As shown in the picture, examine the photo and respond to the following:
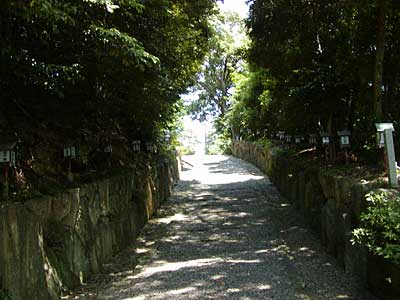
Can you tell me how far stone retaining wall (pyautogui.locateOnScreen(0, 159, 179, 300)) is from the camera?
3535mm

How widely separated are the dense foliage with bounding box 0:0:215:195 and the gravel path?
5.77 ft

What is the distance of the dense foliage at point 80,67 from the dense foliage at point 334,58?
5.58ft

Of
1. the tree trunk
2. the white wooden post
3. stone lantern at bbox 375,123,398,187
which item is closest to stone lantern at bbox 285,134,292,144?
the tree trunk

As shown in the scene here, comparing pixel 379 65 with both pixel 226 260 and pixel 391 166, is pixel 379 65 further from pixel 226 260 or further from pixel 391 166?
pixel 226 260

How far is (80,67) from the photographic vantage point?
16.0 ft

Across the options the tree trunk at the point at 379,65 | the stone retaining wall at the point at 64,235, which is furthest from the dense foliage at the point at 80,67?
the tree trunk at the point at 379,65

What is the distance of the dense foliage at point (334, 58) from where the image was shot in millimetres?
6469

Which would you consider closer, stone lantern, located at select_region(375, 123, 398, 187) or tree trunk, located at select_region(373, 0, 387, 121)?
stone lantern, located at select_region(375, 123, 398, 187)

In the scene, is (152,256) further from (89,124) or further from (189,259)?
(89,124)

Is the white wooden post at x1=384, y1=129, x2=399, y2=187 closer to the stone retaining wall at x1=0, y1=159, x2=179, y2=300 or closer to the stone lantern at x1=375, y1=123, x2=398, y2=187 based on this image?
the stone lantern at x1=375, y1=123, x2=398, y2=187

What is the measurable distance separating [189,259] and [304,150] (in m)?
5.32

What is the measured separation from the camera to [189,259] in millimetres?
5977

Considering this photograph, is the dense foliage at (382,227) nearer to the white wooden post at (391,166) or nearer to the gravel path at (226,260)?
the white wooden post at (391,166)

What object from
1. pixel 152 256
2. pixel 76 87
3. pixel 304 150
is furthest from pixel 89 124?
pixel 304 150
